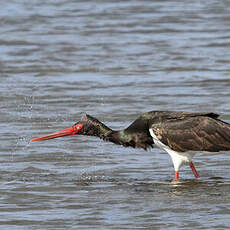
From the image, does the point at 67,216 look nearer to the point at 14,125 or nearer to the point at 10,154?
the point at 10,154

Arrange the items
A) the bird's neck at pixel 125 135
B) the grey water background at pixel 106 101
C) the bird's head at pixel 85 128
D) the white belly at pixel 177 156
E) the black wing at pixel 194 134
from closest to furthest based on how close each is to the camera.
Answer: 1. the grey water background at pixel 106 101
2. the black wing at pixel 194 134
3. the white belly at pixel 177 156
4. the bird's neck at pixel 125 135
5. the bird's head at pixel 85 128

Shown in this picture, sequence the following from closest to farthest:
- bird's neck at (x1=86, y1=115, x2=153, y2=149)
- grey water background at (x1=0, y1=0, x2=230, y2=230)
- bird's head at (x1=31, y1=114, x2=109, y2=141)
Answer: grey water background at (x1=0, y1=0, x2=230, y2=230), bird's neck at (x1=86, y1=115, x2=153, y2=149), bird's head at (x1=31, y1=114, x2=109, y2=141)

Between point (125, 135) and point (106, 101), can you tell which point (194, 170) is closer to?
point (125, 135)

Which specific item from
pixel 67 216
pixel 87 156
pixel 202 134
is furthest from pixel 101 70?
pixel 67 216

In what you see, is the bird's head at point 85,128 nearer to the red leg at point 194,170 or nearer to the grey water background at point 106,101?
the grey water background at point 106,101

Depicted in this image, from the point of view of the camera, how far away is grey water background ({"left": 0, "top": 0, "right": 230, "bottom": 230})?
9680mm

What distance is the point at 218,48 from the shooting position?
68.1 feet

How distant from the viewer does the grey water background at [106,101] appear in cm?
968

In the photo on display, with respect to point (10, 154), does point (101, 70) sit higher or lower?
higher

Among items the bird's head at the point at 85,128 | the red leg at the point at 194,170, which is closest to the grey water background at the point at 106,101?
the red leg at the point at 194,170

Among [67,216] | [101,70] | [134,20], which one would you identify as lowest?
[67,216]

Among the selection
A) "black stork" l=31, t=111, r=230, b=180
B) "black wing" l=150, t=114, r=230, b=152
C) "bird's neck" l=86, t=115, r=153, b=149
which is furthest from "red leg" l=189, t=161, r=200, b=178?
"bird's neck" l=86, t=115, r=153, b=149

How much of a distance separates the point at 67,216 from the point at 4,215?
67cm

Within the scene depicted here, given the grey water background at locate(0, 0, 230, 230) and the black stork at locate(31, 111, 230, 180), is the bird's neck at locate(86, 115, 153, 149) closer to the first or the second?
the black stork at locate(31, 111, 230, 180)
